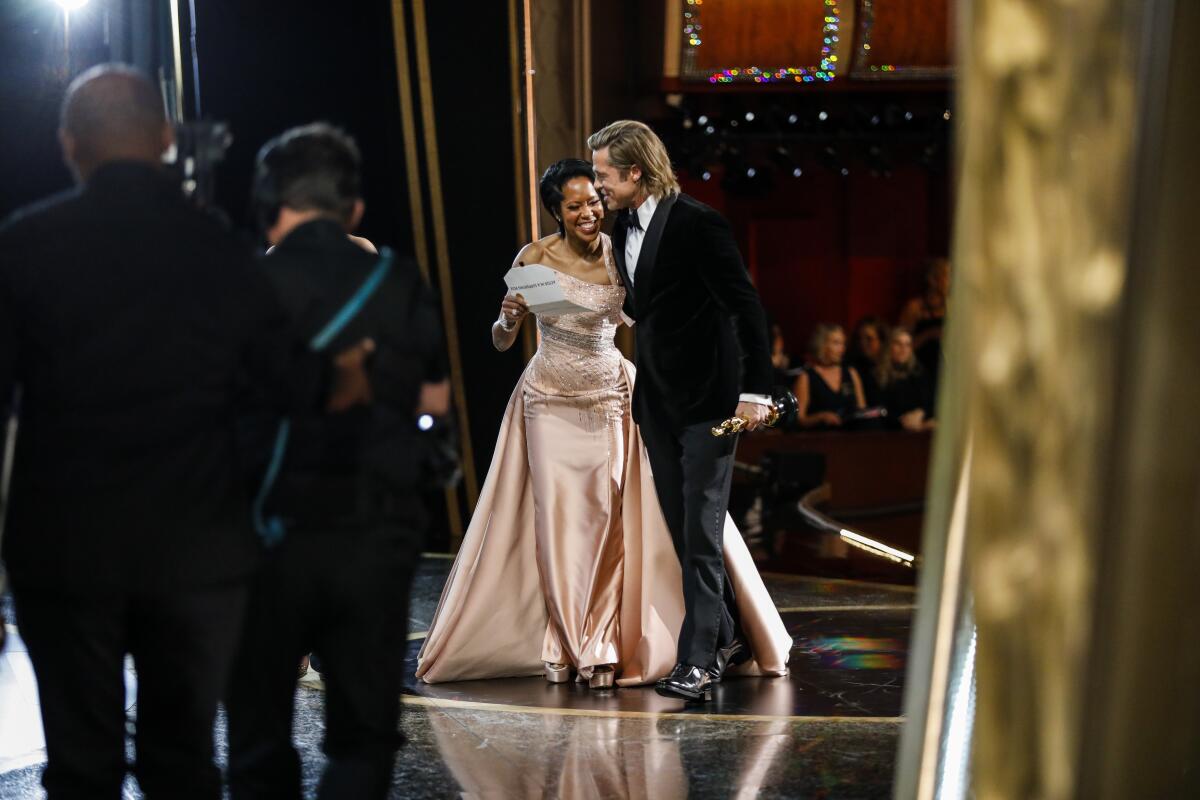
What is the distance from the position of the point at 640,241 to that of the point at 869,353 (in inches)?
249

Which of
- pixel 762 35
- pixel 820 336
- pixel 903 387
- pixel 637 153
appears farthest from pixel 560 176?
pixel 762 35

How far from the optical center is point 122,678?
7.16 feet

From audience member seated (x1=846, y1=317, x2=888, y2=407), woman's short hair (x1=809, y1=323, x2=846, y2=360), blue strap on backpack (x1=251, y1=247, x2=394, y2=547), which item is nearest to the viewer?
blue strap on backpack (x1=251, y1=247, x2=394, y2=547)

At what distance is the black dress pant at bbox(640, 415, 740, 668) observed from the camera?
14.0 ft

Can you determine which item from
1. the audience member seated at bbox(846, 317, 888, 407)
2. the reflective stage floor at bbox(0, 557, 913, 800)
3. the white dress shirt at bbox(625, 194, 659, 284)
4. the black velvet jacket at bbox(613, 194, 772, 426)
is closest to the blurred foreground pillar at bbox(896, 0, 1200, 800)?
the reflective stage floor at bbox(0, 557, 913, 800)

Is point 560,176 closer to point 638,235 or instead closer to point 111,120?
point 638,235

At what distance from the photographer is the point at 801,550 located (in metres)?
7.63

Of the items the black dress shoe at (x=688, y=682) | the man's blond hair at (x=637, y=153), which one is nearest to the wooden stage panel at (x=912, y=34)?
the man's blond hair at (x=637, y=153)

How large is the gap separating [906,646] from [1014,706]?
4.15 meters

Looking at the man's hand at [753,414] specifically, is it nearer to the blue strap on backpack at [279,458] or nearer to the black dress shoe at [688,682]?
the black dress shoe at [688,682]

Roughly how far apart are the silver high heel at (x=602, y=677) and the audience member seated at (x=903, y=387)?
18.9 ft

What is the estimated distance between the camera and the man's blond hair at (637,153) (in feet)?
13.9

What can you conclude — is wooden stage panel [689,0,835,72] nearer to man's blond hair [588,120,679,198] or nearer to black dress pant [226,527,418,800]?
man's blond hair [588,120,679,198]

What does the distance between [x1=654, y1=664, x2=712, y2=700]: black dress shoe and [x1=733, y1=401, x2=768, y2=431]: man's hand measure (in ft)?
2.35
